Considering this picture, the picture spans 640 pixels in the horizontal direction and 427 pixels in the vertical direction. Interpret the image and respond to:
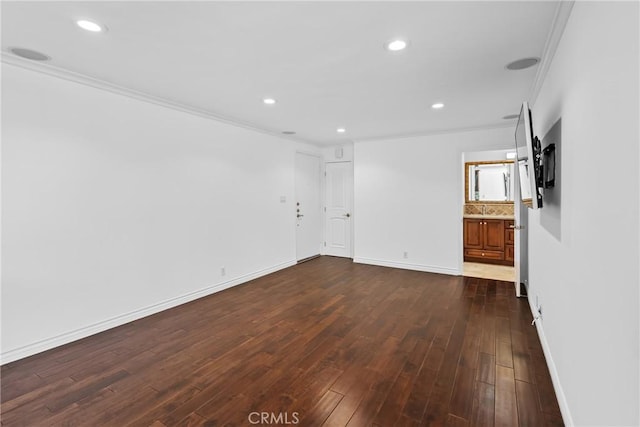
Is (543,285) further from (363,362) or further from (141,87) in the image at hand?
(141,87)

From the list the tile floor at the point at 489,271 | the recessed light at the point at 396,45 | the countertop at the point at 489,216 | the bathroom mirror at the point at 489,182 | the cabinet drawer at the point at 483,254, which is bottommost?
the tile floor at the point at 489,271

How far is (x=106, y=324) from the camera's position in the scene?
320 cm

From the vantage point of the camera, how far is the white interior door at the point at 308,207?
6.27 meters

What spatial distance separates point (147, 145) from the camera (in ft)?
11.6

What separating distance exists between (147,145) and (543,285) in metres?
4.37

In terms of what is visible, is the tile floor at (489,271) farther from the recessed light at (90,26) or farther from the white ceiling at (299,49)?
the recessed light at (90,26)

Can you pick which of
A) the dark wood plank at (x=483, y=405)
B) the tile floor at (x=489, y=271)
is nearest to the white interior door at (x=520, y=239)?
the tile floor at (x=489, y=271)

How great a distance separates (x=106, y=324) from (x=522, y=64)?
468cm

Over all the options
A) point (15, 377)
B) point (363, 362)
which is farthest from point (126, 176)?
point (363, 362)

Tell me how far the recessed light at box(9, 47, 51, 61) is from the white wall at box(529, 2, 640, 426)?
3.61 metres

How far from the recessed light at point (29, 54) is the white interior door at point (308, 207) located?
409 cm

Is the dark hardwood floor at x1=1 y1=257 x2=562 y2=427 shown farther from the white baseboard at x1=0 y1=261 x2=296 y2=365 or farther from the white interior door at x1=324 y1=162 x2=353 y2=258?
the white interior door at x1=324 y1=162 x2=353 y2=258

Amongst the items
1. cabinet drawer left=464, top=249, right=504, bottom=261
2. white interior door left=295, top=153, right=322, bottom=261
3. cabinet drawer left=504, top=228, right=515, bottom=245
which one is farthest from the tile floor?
white interior door left=295, top=153, right=322, bottom=261

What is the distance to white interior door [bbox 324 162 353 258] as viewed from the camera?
669cm
